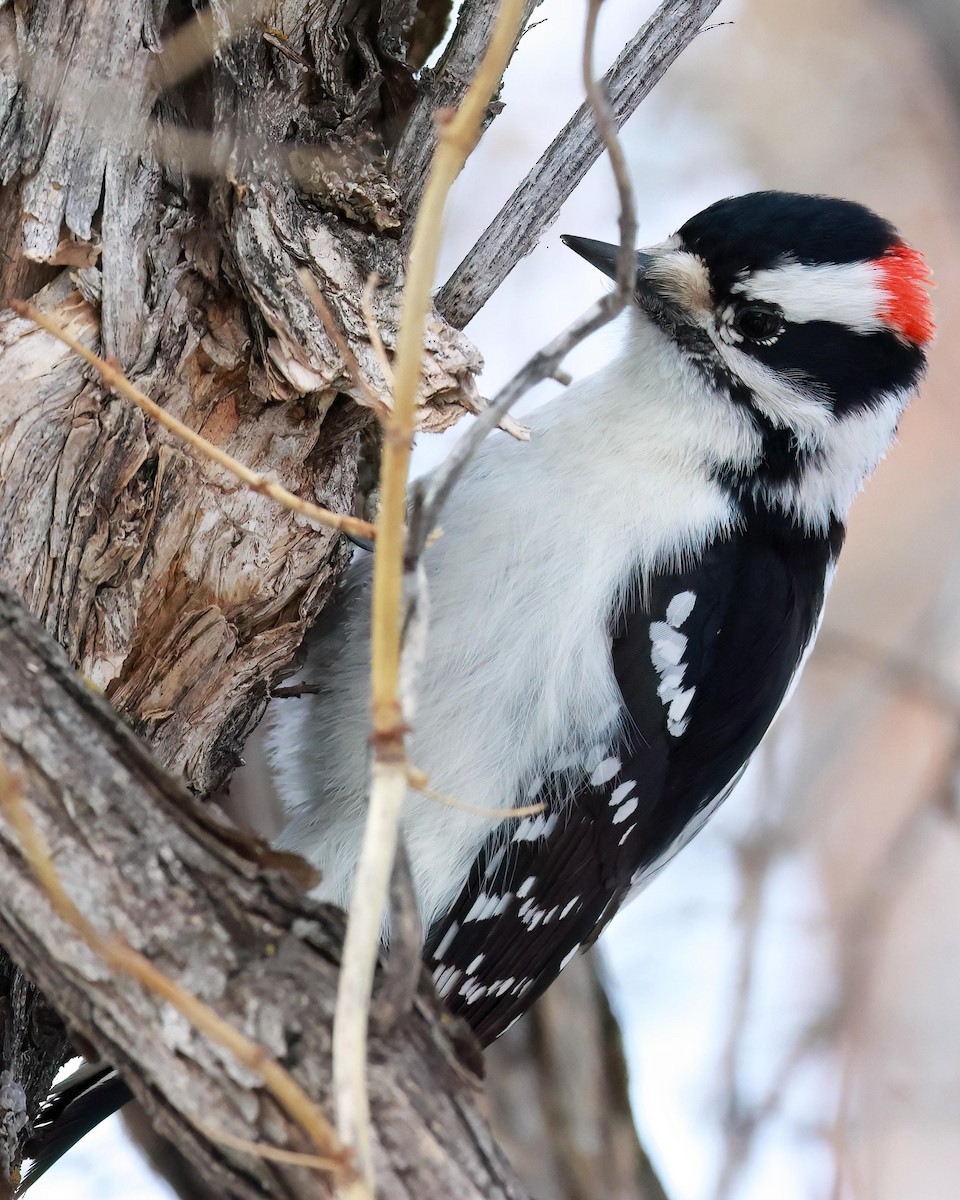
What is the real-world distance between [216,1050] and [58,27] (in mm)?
1421

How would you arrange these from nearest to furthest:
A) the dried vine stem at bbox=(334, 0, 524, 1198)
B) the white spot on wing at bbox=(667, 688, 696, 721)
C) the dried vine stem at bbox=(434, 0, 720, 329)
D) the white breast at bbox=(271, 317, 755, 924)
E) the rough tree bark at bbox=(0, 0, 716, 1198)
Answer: the dried vine stem at bbox=(334, 0, 524, 1198) → the rough tree bark at bbox=(0, 0, 716, 1198) → the dried vine stem at bbox=(434, 0, 720, 329) → the white breast at bbox=(271, 317, 755, 924) → the white spot on wing at bbox=(667, 688, 696, 721)

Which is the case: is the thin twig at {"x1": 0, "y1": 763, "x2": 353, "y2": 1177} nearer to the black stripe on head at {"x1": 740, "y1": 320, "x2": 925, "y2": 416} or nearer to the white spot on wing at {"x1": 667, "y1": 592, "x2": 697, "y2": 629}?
the white spot on wing at {"x1": 667, "y1": 592, "x2": 697, "y2": 629}

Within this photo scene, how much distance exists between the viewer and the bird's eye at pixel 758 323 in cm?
226

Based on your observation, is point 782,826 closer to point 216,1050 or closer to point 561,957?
point 561,957

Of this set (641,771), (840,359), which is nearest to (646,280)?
(840,359)

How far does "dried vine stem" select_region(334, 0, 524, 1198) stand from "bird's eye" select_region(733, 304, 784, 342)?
1.26m

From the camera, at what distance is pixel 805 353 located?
7.45ft

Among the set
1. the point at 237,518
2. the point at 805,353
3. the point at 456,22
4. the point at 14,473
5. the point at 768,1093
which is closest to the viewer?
the point at 14,473

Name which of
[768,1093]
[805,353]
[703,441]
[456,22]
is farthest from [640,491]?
[768,1093]

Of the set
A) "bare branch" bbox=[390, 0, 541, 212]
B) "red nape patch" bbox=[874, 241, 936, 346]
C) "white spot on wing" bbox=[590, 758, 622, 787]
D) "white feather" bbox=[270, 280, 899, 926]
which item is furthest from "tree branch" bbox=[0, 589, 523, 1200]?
Answer: "red nape patch" bbox=[874, 241, 936, 346]

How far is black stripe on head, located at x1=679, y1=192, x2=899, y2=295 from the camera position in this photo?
2260 millimetres

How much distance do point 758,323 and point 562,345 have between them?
48.3 inches

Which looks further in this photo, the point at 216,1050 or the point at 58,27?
the point at 58,27

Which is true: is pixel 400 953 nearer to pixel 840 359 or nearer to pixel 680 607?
pixel 680 607
